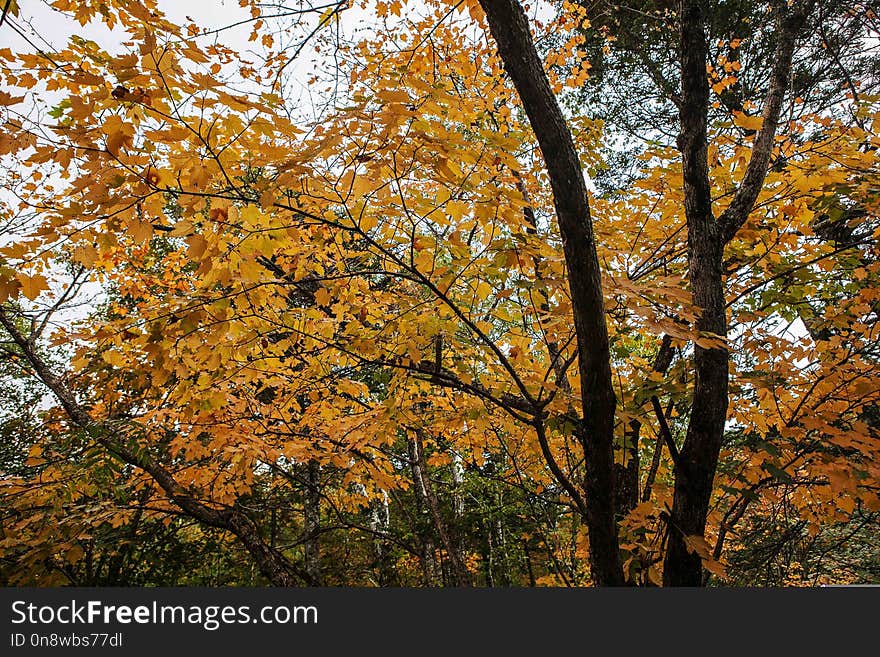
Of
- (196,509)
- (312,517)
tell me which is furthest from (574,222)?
(312,517)

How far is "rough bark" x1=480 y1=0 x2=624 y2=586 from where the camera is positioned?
141 centimetres

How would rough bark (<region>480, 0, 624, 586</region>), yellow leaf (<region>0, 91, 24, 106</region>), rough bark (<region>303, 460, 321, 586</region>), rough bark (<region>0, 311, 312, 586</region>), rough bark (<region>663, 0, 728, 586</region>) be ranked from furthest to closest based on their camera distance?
rough bark (<region>303, 460, 321, 586</region>), rough bark (<region>0, 311, 312, 586</region>), rough bark (<region>663, 0, 728, 586</region>), rough bark (<region>480, 0, 624, 586</region>), yellow leaf (<region>0, 91, 24, 106</region>)

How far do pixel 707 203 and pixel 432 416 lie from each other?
2245mm

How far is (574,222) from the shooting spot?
149cm

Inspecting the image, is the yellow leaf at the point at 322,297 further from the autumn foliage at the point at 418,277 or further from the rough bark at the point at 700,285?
the rough bark at the point at 700,285

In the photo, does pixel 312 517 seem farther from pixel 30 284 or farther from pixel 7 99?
pixel 7 99

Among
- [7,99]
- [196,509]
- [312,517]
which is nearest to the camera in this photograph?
[7,99]

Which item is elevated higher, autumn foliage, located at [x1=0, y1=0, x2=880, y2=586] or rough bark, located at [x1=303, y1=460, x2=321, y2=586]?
autumn foliage, located at [x1=0, y1=0, x2=880, y2=586]

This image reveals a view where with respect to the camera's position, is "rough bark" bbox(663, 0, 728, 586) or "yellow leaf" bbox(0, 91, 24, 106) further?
"rough bark" bbox(663, 0, 728, 586)

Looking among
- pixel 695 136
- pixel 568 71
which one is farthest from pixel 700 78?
pixel 568 71

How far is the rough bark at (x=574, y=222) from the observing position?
141 cm

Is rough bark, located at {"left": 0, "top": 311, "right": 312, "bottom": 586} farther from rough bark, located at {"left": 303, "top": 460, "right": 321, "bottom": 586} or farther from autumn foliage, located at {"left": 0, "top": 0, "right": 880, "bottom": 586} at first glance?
rough bark, located at {"left": 303, "top": 460, "right": 321, "bottom": 586}

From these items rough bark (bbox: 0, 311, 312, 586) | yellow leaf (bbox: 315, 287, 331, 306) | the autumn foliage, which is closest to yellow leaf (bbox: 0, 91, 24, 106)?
the autumn foliage

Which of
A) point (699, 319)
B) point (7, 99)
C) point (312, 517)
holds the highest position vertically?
point (7, 99)
